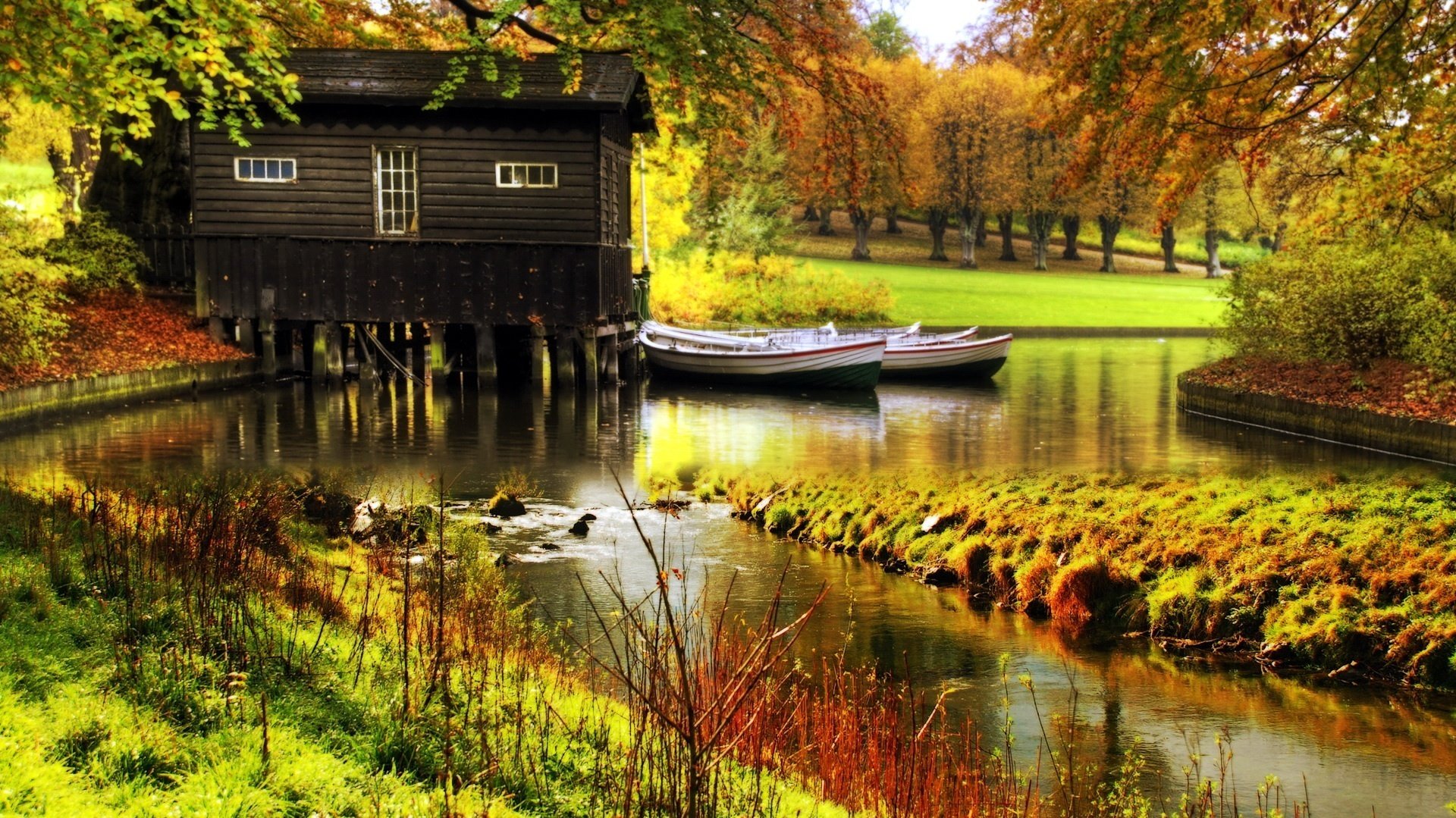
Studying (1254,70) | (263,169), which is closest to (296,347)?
(263,169)

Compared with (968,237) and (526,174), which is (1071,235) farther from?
(526,174)

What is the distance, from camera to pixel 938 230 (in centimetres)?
8300

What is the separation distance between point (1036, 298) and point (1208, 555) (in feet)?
161

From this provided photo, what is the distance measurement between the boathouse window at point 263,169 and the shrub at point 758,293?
57.3 ft

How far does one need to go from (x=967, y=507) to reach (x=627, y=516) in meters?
3.62

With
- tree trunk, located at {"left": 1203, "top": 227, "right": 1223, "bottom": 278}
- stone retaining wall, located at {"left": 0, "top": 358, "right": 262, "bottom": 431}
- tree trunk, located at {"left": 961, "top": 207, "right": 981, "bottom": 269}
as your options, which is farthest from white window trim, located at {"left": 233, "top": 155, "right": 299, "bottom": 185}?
tree trunk, located at {"left": 1203, "top": 227, "right": 1223, "bottom": 278}

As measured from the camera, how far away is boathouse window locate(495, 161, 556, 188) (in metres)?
27.1

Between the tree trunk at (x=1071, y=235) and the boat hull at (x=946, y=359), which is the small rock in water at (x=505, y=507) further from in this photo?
the tree trunk at (x=1071, y=235)

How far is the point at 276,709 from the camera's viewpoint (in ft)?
21.1

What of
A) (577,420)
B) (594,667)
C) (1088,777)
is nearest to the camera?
(1088,777)

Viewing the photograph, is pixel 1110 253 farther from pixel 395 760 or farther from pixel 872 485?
pixel 395 760

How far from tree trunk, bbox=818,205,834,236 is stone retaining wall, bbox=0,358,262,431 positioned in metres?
62.8

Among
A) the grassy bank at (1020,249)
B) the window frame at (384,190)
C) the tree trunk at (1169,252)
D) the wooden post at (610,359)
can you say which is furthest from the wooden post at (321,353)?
the tree trunk at (1169,252)

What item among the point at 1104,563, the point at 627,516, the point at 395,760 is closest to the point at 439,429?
the point at 627,516
